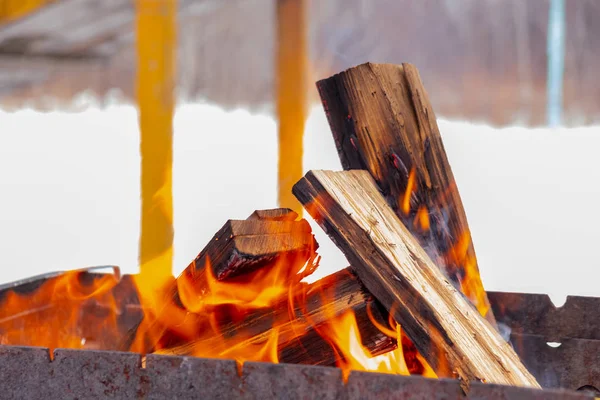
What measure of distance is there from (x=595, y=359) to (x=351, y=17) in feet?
9.92

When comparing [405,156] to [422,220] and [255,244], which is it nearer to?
[422,220]

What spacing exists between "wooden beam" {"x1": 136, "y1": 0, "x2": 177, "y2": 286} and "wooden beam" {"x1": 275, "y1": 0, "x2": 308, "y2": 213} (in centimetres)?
75

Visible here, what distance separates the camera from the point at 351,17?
408 cm

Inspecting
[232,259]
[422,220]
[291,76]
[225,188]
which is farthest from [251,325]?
[225,188]

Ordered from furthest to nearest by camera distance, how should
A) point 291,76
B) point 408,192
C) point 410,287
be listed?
point 291,76
point 408,192
point 410,287

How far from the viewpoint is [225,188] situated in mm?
4855

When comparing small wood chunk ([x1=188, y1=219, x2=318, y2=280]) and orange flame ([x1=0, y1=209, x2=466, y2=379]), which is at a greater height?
small wood chunk ([x1=188, y1=219, x2=318, y2=280])

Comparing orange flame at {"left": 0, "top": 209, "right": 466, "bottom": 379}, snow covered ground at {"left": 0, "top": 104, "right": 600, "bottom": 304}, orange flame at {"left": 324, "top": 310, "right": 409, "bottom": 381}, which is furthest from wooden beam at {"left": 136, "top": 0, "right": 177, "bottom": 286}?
orange flame at {"left": 324, "top": 310, "right": 409, "bottom": 381}

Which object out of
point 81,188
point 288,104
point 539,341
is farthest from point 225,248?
point 81,188

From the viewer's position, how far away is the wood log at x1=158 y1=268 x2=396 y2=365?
1.15 m

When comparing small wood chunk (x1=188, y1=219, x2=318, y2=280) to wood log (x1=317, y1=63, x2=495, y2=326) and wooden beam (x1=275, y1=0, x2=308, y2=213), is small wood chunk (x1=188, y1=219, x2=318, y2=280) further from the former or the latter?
wooden beam (x1=275, y1=0, x2=308, y2=213)

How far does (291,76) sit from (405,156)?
2586mm

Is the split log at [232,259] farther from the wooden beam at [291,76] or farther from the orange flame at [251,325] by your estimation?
the wooden beam at [291,76]

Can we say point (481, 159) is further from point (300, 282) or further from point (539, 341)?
point (300, 282)
